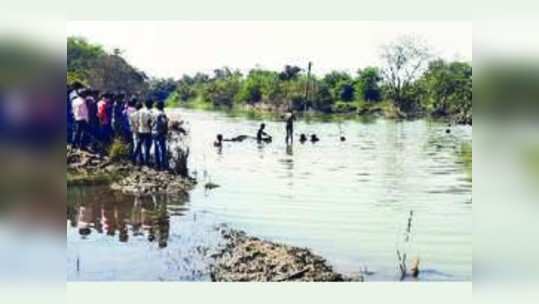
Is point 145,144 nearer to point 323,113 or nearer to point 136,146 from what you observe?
point 136,146

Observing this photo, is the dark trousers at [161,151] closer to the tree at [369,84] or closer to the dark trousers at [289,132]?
the dark trousers at [289,132]

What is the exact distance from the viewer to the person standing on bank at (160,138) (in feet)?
19.4

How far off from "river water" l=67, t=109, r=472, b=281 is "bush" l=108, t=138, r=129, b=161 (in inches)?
11.0

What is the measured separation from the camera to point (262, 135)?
235 inches

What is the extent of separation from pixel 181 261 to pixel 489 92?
93.7 inches

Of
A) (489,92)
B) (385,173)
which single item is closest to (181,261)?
(385,173)

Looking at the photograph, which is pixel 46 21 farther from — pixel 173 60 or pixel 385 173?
pixel 385 173

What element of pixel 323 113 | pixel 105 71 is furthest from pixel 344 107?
pixel 105 71

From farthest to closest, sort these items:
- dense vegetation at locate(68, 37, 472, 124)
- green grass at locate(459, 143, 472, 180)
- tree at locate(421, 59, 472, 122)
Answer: dense vegetation at locate(68, 37, 472, 124), tree at locate(421, 59, 472, 122), green grass at locate(459, 143, 472, 180)

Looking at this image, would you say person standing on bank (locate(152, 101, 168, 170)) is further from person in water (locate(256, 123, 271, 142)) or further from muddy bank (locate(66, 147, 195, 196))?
person in water (locate(256, 123, 271, 142))

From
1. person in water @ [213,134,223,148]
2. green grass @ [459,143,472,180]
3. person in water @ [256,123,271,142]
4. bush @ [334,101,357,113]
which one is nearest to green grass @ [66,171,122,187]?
person in water @ [213,134,223,148]

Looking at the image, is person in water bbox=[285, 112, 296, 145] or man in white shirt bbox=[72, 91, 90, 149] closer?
man in white shirt bbox=[72, 91, 90, 149]

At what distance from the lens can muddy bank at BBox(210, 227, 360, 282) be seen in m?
5.66

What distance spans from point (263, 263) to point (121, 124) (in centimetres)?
143
